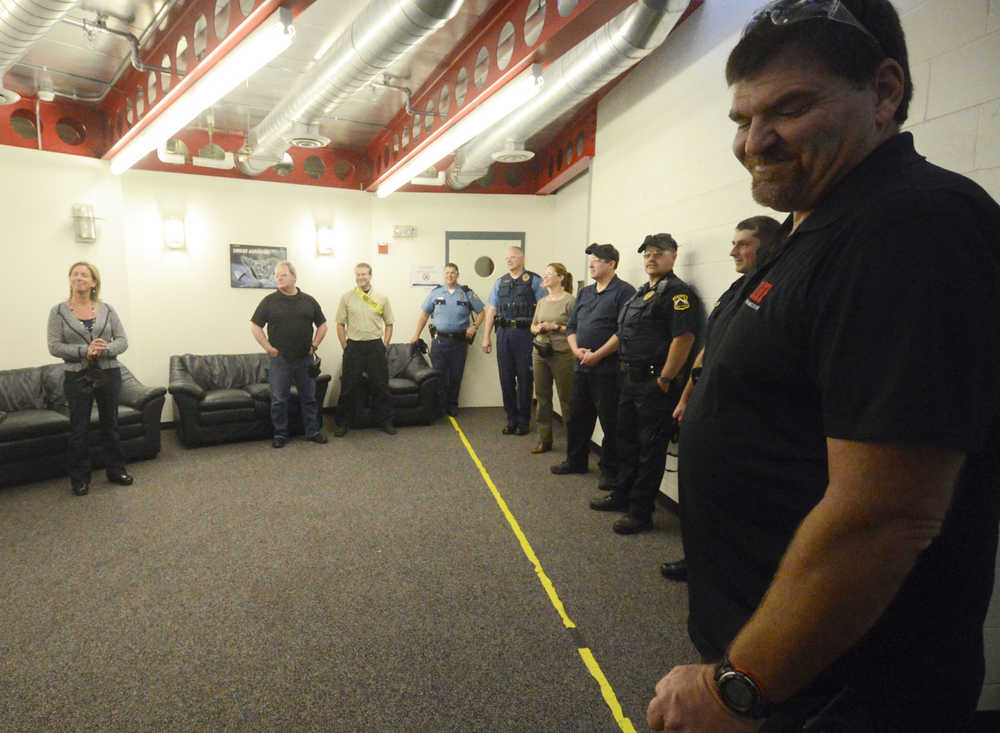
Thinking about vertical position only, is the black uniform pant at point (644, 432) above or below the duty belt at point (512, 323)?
below

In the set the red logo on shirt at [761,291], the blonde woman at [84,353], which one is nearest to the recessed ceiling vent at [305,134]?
the blonde woman at [84,353]

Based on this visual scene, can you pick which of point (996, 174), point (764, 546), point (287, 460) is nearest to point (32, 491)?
point (287, 460)

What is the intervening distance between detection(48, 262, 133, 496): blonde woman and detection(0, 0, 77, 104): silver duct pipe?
1.40 m

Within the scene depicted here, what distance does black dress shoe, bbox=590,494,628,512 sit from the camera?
3.51 m

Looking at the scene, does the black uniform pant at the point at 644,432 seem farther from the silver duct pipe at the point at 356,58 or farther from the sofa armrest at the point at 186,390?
the sofa armrest at the point at 186,390

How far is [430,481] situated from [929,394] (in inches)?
150

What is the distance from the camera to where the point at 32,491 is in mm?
3779

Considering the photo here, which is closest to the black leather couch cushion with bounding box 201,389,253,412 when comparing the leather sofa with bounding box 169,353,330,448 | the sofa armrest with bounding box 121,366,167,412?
the leather sofa with bounding box 169,353,330,448

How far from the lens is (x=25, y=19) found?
2480 mm

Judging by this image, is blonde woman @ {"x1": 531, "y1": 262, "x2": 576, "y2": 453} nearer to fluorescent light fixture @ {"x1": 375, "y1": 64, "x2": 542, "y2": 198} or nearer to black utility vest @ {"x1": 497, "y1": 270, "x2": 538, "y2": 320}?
black utility vest @ {"x1": 497, "y1": 270, "x2": 538, "y2": 320}

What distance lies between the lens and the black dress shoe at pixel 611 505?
11.5ft

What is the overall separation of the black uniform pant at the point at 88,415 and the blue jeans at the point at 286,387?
1.31 metres

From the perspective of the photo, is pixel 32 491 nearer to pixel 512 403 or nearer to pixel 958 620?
pixel 512 403

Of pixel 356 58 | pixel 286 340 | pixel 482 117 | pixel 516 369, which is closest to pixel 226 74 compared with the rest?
pixel 356 58
